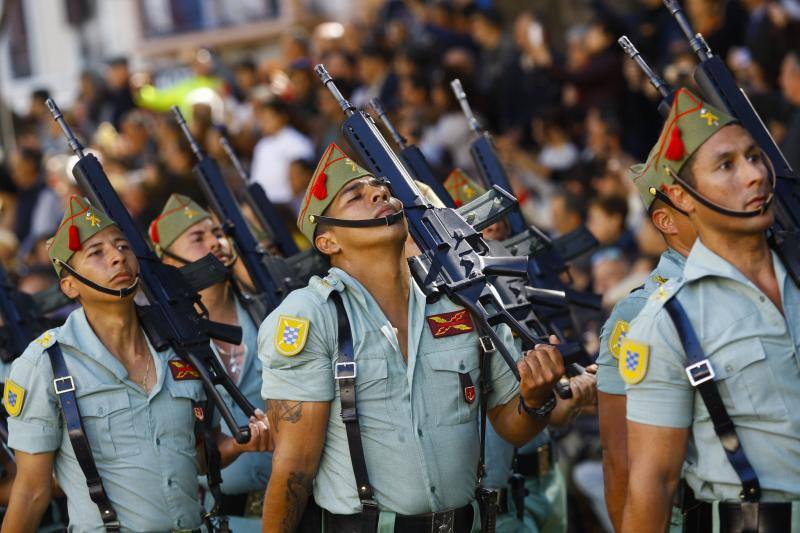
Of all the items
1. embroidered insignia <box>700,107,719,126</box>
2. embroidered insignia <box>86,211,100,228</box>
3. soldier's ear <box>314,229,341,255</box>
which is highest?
embroidered insignia <box>700,107,719,126</box>

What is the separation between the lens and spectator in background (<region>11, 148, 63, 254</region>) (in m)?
14.7

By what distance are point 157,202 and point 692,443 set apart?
787cm

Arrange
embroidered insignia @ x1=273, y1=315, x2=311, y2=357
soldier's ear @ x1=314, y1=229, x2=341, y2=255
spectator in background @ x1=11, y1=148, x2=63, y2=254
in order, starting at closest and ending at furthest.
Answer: embroidered insignia @ x1=273, y1=315, x2=311, y2=357 → soldier's ear @ x1=314, y1=229, x2=341, y2=255 → spectator in background @ x1=11, y1=148, x2=63, y2=254

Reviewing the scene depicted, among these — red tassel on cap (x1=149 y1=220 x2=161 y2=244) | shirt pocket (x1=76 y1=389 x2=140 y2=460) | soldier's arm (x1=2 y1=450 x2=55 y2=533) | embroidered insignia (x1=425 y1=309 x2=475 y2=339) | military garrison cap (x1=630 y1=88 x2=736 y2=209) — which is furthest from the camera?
red tassel on cap (x1=149 y1=220 x2=161 y2=244)

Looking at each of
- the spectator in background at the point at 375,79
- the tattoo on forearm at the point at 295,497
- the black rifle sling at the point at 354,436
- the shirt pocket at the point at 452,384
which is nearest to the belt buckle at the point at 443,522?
the black rifle sling at the point at 354,436

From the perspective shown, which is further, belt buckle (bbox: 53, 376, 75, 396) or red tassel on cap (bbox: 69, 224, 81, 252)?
red tassel on cap (bbox: 69, 224, 81, 252)

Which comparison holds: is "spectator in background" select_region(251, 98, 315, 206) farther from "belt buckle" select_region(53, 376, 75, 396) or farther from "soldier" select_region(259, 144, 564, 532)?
"soldier" select_region(259, 144, 564, 532)

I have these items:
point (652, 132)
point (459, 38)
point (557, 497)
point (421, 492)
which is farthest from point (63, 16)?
point (421, 492)

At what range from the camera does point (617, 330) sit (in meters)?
4.75

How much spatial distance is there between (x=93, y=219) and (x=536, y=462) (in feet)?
8.29

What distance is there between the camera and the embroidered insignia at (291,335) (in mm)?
4684

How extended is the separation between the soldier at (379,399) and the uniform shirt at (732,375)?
24.6 inches

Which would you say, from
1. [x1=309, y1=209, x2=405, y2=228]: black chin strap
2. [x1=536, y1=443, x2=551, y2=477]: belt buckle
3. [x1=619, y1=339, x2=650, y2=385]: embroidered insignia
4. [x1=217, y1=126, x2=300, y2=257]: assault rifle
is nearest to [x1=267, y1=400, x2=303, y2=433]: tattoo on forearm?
[x1=309, y1=209, x2=405, y2=228]: black chin strap

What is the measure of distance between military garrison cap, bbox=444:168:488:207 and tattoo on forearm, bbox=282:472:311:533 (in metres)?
2.58
